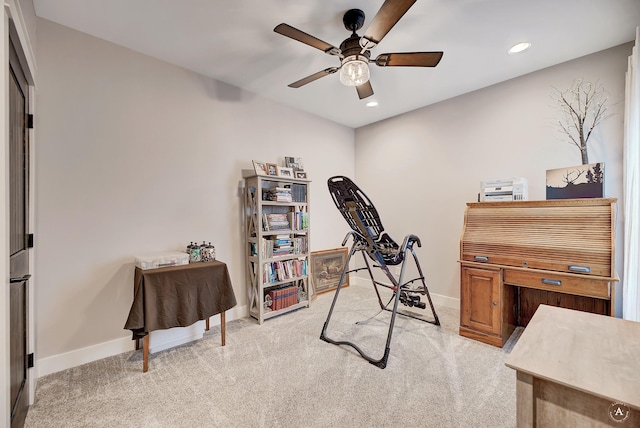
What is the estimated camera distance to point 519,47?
2.48 meters

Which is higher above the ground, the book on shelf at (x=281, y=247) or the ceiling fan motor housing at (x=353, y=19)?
the ceiling fan motor housing at (x=353, y=19)

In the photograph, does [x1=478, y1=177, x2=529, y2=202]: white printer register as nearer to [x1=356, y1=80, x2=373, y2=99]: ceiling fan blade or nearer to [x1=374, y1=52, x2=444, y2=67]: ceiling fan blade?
[x1=374, y1=52, x2=444, y2=67]: ceiling fan blade

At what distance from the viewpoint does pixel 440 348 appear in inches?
98.2

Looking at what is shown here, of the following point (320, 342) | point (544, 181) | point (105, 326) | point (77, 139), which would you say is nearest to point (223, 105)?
point (77, 139)

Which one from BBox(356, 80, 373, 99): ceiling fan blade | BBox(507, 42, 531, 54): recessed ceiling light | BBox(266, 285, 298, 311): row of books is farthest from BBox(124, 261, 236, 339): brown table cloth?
BBox(507, 42, 531, 54): recessed ceiling light

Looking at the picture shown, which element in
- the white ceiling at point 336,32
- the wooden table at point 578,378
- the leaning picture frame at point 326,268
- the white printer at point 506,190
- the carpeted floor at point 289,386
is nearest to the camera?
the wooden table at point 578,378

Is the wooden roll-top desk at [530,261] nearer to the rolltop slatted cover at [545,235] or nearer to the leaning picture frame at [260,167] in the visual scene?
the rolltop slatted cover at [545,235]

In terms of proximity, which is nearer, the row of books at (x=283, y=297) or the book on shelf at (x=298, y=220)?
the row of books at (x=283, y=297)

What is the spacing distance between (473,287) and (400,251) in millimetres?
890

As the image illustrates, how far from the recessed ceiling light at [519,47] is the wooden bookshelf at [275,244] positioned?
8.40 feet

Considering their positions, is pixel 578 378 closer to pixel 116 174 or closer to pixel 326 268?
pixel 116 174

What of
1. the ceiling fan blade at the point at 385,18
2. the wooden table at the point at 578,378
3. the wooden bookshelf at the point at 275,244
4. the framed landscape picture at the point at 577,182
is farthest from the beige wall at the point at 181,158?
the wooden table at the point at 578,378

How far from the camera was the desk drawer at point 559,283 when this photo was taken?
2045 millimetres

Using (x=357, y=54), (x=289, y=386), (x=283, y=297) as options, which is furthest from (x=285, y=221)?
(x=357, y=54)
